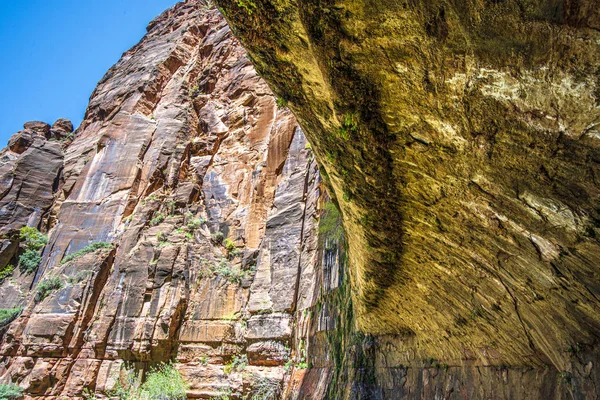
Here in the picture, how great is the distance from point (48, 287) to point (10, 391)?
4.74 m

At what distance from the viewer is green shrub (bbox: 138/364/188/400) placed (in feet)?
46.4

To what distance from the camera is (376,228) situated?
4320 mm

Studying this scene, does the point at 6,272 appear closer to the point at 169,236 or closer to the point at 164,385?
the point at 169,236

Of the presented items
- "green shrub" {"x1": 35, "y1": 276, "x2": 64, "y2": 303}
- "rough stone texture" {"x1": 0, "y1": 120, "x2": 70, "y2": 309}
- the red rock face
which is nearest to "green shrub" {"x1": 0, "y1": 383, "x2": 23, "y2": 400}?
the red rock face

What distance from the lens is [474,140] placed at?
249 centimetres

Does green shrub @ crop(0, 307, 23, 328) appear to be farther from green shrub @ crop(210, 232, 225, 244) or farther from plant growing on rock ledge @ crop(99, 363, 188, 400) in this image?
green shrub @ crop(210, 232, 225, 244)

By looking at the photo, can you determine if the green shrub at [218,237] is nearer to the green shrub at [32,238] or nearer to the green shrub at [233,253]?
the green shrub at [233,253]

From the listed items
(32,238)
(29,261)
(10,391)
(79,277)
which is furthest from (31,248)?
(10,391)

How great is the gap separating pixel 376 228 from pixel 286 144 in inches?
617

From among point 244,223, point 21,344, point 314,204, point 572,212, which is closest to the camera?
point 572,212

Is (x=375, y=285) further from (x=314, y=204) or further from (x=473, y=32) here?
(x=314, y=204)

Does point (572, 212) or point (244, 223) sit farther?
point (244, 223)

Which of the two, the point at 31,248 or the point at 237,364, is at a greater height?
the point at 31,248

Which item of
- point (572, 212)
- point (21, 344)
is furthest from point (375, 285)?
point (21, 344)
